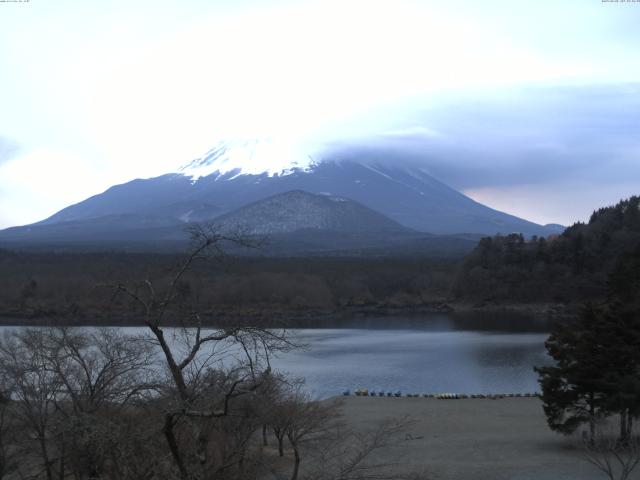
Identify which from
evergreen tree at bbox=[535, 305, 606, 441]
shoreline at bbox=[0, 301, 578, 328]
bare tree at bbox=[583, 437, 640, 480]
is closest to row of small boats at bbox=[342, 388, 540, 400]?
evergreen tree at bbox=[535, 305, 606, 441]

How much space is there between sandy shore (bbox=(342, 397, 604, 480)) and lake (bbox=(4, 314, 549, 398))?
273 centimetres

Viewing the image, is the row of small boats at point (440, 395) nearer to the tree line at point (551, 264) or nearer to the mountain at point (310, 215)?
the tree line at point (551, 264)

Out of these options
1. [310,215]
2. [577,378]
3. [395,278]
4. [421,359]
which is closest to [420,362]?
[421,359]

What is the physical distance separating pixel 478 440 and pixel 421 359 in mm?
A: 16426

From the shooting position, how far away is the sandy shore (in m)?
14.4

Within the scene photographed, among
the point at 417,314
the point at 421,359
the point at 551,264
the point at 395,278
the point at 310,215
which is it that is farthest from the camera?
the point at 310,215

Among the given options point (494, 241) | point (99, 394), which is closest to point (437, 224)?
point (494, 241)

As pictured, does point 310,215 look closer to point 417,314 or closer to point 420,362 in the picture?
point 417,314

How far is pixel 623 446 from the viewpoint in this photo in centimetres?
1452

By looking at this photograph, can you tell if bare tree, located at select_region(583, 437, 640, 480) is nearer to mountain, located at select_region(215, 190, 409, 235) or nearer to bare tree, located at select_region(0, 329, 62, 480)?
bare tree, located at select_region(0, 329, 62, 480)

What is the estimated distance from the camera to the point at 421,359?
3422cm

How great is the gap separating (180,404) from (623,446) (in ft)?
39.6

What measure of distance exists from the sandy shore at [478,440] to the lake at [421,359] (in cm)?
273

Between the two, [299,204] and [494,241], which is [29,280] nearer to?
[494,241]
